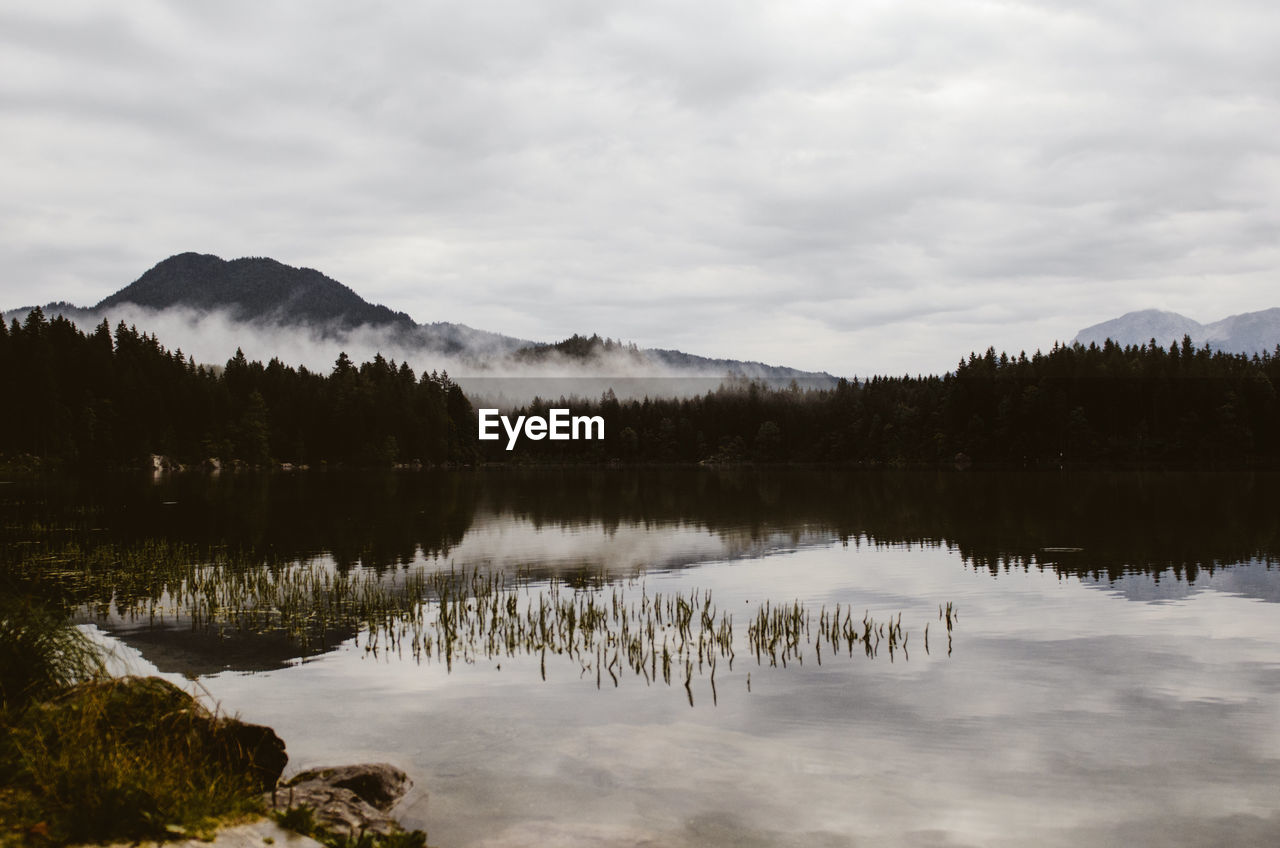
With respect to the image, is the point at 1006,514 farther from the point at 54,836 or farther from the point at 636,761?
the point at 54,836

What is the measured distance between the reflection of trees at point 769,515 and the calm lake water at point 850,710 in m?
2.12

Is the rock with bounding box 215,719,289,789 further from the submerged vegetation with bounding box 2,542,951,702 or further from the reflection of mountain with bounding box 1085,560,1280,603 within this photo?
the reflection of mountain with bounding box 1085,560,1280,603

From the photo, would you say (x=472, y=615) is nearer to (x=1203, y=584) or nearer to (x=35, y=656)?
(x=35, y=656)

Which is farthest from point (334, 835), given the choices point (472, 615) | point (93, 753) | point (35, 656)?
point (472, 615)

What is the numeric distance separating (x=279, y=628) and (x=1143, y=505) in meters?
81.2

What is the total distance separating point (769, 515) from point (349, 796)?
69355 millimetres

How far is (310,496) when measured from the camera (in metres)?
107

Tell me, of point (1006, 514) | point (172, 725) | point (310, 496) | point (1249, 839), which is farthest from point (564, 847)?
point (310, 496)

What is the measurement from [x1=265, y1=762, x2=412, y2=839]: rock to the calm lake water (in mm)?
587

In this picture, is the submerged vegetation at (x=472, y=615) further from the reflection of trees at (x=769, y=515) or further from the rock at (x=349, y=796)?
the rock at (x=349, y=796)

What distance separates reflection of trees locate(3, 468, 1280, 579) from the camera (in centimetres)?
5272

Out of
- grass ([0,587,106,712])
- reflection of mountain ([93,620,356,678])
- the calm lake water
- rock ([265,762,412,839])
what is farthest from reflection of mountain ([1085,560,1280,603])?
grass ([0,587,106,712])

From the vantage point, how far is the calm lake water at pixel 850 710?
15047mm

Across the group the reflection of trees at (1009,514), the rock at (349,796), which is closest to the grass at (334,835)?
the rock at (349,796)
